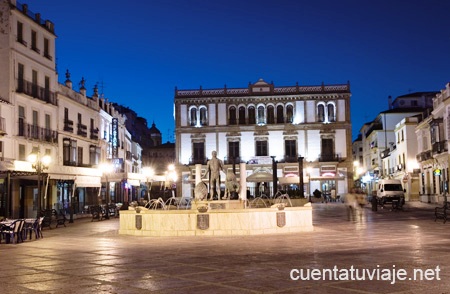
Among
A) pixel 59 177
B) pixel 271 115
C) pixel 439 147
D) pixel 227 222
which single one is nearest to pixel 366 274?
pixel 227 222

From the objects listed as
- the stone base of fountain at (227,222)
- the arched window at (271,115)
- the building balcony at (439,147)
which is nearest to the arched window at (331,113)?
the arched window at (271,115)

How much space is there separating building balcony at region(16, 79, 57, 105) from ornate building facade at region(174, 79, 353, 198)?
29584 mm

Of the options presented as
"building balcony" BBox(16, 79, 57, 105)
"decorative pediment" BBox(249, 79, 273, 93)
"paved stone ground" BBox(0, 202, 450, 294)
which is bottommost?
"paved stone ground" BBox(0, 202, 450, 294)

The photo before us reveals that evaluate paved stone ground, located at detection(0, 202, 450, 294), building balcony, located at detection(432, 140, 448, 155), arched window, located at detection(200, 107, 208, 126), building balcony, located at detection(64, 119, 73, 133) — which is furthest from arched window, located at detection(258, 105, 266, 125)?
paved stone ground, located at detection(0, 202, 450, 294)

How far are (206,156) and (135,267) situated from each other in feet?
185

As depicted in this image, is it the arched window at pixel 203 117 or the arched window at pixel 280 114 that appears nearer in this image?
the arched window at pixel 280 114

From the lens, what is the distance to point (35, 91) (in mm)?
36250

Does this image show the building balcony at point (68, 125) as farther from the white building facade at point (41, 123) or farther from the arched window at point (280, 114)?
the arched window at point (280, 114)

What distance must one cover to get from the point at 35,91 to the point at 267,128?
1399 inches

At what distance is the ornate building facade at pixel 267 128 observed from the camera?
218 feet

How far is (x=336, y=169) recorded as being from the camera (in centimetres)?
6612

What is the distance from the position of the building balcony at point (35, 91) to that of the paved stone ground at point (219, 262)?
19.2 m

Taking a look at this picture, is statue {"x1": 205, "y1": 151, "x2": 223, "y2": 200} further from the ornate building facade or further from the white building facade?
the ornate building facade

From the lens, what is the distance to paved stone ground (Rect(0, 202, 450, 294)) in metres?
8.59
